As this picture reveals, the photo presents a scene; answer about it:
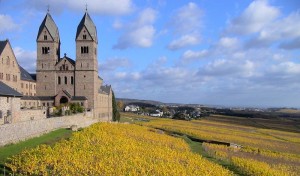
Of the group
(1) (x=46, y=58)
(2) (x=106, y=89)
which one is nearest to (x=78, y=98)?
(1) (x=46, y=58)

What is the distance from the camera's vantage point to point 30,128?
101ft

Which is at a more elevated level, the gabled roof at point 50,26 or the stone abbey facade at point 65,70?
the gabled roof at point 50,26

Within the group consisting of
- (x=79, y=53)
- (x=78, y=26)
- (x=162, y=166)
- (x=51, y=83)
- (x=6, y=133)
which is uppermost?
(x=78, y=26)

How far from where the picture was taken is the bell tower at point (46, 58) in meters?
64.9

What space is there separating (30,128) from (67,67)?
3545 centimetres

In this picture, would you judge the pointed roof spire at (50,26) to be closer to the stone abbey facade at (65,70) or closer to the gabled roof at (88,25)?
the stone abbey facade at (65,70)

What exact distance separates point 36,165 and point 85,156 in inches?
142

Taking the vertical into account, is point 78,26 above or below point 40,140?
above

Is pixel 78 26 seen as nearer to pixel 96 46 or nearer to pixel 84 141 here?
pixel 96 46

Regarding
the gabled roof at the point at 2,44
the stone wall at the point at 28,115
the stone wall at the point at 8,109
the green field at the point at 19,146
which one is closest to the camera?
the green field at the point at 19,146

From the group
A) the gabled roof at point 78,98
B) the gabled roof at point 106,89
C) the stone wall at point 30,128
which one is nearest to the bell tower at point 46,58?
the gabled roof at point 78,98

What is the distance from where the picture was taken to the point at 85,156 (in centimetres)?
2120

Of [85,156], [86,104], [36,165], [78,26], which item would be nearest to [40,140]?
[85,156]

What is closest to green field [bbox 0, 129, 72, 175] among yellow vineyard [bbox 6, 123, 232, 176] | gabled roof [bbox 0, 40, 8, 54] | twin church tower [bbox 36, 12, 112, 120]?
yellow vineyard [bbox 6, 123, 232, 176]
